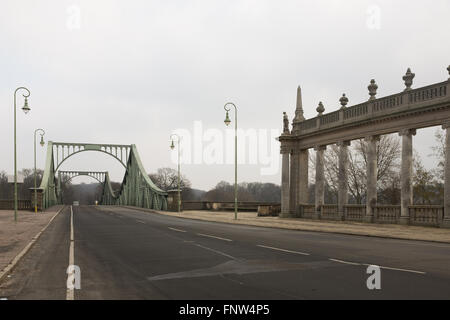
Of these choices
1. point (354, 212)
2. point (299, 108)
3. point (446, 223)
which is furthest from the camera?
point (299, 108)

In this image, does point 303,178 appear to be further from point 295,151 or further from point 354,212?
point 354,212

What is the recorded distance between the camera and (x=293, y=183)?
113 ft

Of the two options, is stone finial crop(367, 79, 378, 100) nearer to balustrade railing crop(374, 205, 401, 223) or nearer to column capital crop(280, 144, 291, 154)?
balustrade railing crop(374, 205, 401, 223)

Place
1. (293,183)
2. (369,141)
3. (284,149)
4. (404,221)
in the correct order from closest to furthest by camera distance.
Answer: (404,221) < (369,141) < (293,183) < (284,149)

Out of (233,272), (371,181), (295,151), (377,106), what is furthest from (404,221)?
(233,272)

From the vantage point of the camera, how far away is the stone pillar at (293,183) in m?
34.3

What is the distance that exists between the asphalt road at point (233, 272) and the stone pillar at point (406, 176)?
31.7 ft

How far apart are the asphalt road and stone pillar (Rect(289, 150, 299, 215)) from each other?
1949 cm

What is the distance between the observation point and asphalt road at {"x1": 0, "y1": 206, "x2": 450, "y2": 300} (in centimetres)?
719

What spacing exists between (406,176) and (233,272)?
18.4 metres

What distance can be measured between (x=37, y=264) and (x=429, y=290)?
8960mm

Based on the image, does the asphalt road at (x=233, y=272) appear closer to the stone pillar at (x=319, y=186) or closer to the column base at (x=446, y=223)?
the column base at (x=446, y=223)
